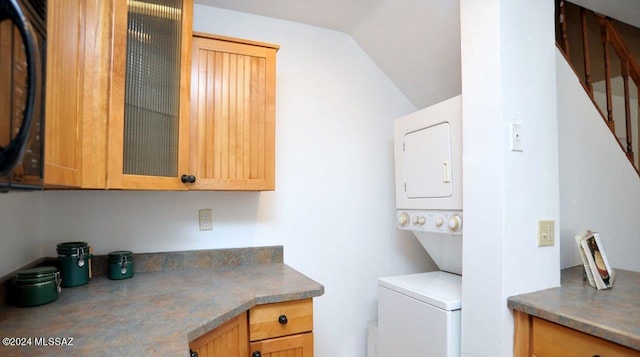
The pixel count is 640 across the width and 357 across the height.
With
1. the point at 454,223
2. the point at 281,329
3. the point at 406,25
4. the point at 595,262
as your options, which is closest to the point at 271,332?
the point at 281,329

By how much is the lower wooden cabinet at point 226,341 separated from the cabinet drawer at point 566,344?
1.12 metres

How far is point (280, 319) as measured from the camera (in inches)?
54.8

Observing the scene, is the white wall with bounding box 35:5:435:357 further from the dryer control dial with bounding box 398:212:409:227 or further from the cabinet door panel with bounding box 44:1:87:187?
the cabinet door panel with bounding box 44:1:87:187

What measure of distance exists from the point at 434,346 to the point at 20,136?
1.66 m

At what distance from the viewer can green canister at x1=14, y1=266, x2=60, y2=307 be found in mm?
1187

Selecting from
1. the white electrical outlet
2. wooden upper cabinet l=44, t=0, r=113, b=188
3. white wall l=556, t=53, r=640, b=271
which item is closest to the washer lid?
Answer: white wall l=556, t=53, r=640, b=271

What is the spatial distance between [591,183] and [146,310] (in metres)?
2.25

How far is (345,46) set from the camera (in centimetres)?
240

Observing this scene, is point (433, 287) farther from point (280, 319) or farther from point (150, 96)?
point (150, 96)

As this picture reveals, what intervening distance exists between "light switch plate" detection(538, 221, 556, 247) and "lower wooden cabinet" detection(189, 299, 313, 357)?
3.36 ft

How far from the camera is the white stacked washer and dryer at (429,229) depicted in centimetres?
157

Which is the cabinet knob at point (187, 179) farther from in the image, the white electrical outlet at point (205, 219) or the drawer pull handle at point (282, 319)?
the drawer pull handle at point (282, 319)

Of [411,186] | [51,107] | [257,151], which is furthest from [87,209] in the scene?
[411,186]

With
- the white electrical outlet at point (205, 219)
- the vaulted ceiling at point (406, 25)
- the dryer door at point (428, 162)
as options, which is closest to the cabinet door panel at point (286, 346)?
the white electrical outlet at point (205, 219)
